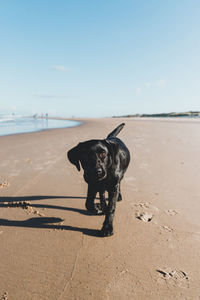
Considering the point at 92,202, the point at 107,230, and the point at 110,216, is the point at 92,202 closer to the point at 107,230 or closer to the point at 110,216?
the point at 110,216

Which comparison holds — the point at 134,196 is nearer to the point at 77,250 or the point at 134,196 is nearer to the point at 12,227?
the point at 77,250

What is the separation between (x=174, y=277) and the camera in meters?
2.02

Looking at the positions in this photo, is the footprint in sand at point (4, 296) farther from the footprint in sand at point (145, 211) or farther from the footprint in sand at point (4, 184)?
the footprint in sand at point (4, 184)

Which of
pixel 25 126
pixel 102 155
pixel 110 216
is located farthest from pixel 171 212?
pixel 25 126

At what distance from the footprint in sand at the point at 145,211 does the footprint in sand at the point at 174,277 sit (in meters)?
1.05

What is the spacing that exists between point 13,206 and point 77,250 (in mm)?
1756

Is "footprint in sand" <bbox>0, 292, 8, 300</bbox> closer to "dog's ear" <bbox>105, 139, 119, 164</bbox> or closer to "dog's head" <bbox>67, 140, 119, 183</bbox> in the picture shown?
"dog's head" <bbox>67, 140, 119, 183</bbox>

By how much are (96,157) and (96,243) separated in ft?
3.51

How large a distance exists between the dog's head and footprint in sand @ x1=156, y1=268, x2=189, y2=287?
4.11 feet

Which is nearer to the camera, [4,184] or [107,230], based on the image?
[107,230]

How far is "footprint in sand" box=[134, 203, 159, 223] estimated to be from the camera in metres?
3.23

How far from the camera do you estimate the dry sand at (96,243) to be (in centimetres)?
189

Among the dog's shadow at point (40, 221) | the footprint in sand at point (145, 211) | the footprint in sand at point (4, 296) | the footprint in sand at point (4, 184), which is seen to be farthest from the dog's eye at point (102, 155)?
the footprint in sand at point (4, 184)

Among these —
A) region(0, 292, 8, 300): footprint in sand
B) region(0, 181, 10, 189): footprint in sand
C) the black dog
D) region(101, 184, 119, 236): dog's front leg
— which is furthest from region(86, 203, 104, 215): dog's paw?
region(0, 181, 10, 189): footprint in sand
